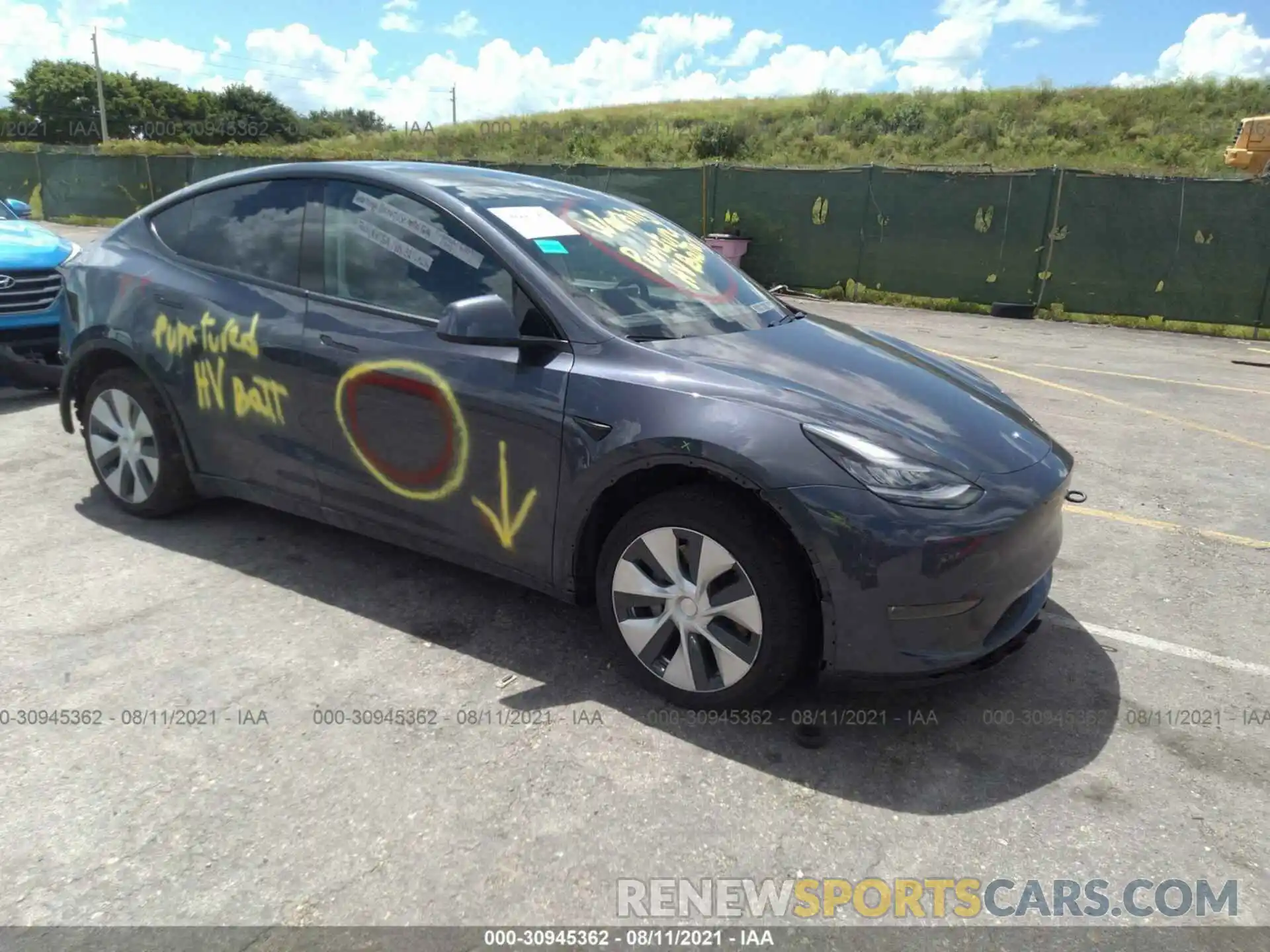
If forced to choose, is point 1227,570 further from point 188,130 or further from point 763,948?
point 188,130

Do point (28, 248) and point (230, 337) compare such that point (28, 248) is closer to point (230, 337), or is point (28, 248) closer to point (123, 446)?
point (123, 446)

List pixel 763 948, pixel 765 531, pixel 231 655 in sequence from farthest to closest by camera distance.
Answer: pixel 231 655, pixel 765 531, pixel 763 948

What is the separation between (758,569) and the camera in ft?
8.27

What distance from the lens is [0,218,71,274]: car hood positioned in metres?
6.11

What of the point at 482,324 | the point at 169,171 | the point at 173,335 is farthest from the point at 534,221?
the point at 169,171

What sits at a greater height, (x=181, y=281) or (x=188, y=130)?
(x=188, y=130)

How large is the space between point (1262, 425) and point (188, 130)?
273 ft

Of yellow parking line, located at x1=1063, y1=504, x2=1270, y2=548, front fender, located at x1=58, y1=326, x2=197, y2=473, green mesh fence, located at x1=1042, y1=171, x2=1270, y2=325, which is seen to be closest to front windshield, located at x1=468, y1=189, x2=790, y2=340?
front fender, located at x1=58, y1=326, x2=197, y2=473

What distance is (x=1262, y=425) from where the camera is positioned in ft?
22.5

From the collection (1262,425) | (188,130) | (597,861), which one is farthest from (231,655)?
(188,130)

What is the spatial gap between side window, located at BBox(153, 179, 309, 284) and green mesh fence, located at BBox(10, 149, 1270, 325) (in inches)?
463

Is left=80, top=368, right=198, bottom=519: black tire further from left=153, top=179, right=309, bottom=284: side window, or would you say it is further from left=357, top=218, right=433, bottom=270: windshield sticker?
left=357, top=218, right=433, bottom=270: windshield sticker

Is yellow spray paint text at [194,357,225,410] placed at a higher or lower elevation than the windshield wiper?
lower

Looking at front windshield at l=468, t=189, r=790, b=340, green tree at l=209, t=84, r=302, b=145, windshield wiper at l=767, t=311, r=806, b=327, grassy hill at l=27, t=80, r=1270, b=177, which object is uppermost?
green tree at l=209, t=84, r=302, b=145
